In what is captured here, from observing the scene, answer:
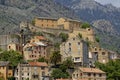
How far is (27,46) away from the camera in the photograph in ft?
429

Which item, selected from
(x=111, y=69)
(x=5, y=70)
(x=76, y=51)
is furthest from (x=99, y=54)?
(x=5, y=70)

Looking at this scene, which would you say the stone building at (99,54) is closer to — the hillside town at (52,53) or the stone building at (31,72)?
the hillside town at (52,53)

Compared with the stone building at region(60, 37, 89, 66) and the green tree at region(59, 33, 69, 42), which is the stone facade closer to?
the stone building at region(60, 37, 89, 66)

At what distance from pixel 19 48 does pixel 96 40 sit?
2515 centimetres

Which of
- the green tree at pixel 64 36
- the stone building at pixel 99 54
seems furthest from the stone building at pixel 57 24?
the stone building at pixel 99 54

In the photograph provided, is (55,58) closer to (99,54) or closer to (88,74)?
(88,74)

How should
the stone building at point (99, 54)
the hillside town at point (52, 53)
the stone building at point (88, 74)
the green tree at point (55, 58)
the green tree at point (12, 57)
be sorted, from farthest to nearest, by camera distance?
the stone building at point (99, 54) → the green tree at point (55, 58) → the green tree at point (12, 57) → the stone building at point (88, 74) → the hillside town at point (52, 53)

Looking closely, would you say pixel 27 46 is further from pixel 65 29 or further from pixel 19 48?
pixel 65 29

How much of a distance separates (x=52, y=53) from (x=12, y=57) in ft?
35.6

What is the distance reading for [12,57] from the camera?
12356cm


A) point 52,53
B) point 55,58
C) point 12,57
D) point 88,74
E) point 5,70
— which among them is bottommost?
point 88,74

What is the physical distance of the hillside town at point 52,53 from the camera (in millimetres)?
119500

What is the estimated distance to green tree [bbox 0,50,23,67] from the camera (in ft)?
402

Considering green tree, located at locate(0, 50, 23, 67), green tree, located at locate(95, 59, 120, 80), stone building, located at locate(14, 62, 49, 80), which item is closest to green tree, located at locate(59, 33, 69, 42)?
green tree, located at locate(95, 59, 120, 80)
